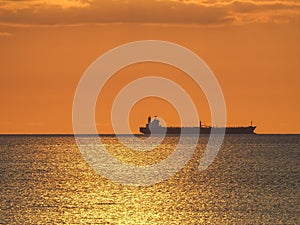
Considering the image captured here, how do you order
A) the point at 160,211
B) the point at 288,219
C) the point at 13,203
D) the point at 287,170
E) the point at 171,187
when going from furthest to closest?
the point at 287,170 → the point at 171,187 → the point at 13,203 → the point at 160,211 → the point at 288,219

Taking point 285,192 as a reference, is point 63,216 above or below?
below

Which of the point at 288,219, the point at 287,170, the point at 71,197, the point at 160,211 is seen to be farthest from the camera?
the point at 287,170

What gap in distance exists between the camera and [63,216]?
97.8 metres

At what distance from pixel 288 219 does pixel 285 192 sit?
28.4 metres

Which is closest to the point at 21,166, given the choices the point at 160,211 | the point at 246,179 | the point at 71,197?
the point at 246,179

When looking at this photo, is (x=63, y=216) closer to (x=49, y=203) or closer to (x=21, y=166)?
(x=49, y=203)

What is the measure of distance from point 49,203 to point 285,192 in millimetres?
28330

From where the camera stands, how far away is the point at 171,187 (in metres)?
136

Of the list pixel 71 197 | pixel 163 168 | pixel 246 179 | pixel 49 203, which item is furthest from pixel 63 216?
pixel 163 168

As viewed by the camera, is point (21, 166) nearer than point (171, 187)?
No

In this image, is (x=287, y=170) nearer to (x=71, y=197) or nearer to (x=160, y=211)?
(x=71, y=197)

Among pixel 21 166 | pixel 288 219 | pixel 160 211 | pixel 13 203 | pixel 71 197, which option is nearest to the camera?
pixel 288 219

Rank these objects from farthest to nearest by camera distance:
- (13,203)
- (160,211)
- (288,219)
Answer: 1. (13,203)
2. (160,211)
3. (288,219)

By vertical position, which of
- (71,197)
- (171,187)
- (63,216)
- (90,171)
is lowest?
(63,216)
